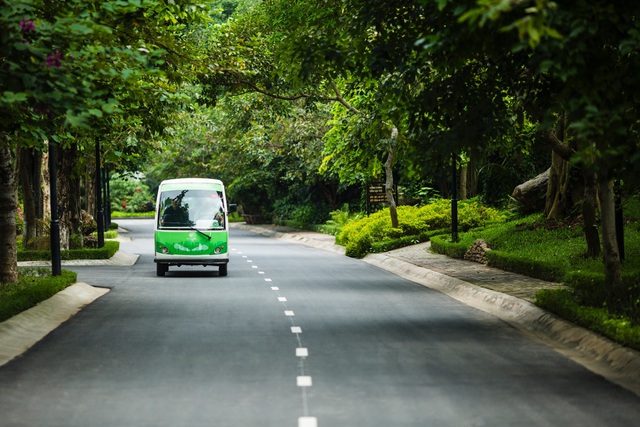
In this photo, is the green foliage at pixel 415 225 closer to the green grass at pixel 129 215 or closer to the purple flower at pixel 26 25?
the purple flower at pixel 26 25

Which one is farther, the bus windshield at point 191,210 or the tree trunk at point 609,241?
the bus windshield at point 191,210

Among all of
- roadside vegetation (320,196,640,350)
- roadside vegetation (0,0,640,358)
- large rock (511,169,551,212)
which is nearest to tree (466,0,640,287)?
roadside vegetation (0,0,640,358)

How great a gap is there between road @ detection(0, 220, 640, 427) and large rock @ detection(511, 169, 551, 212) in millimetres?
15327

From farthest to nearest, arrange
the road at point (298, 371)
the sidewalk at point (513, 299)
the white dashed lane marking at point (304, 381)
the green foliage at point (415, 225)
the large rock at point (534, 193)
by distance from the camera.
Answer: the green foliage at point (415, 225), the large rock at point (534, 193), the sidewalk at point (513, 299), the white dashed lane marking at point (304, 381), the road at point (298, 371)

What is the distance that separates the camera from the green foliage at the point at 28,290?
16000mm

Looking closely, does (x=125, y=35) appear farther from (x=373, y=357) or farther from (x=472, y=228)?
(x=472, y=228)

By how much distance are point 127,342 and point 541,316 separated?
6.42 meters

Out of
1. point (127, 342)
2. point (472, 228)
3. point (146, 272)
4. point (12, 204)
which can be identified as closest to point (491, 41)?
point (127, 342)

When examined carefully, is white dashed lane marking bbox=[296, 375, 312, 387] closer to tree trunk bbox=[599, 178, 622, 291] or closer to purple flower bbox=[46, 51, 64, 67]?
purple flower bbox=[46, 51, 64, 67]

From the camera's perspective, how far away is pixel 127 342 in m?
13.7

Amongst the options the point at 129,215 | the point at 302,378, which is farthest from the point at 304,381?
the point at 129,215

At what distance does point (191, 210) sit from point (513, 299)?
471 inches

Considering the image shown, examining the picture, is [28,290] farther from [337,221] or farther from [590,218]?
[337,221]

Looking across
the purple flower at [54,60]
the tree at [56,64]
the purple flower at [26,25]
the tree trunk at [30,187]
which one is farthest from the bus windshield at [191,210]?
the purple flower at [26,25]
